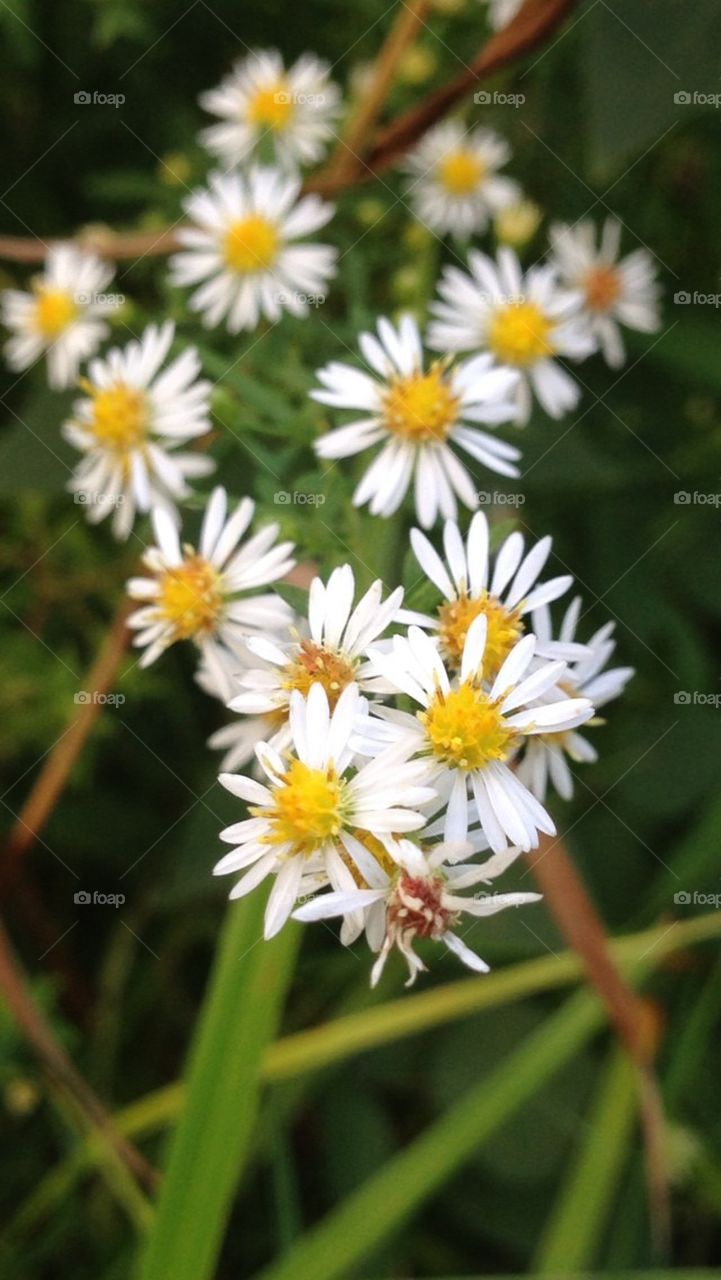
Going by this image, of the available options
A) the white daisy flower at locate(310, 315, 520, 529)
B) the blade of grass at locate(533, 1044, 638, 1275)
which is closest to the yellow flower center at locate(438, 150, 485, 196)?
the white daisy flower at locate(310, 315, 520, 529)

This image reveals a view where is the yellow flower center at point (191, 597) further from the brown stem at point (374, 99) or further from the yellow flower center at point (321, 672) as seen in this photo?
the brown stem at point (374, 99)

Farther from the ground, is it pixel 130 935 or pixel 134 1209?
pixel 130 935

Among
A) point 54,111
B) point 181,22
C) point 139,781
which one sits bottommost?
point 139,781

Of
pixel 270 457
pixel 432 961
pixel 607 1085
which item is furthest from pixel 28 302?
pixel 607 1085

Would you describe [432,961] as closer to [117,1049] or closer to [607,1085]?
[607,1085]

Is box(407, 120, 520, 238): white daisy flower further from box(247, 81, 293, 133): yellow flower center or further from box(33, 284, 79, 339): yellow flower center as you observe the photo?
box(33, 284, 79, 339): yellow flower center

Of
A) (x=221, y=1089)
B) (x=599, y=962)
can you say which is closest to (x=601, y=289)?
(x=599, y=962)
